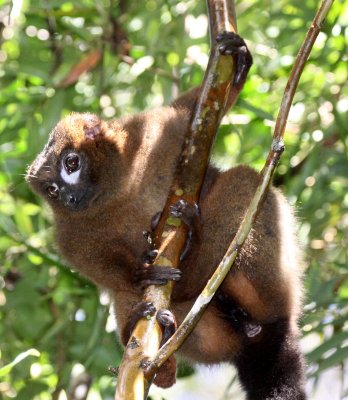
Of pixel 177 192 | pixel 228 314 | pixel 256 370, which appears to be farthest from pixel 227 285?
pixel 177 192

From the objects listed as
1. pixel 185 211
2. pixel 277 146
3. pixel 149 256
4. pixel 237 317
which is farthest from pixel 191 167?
pixel 237 317

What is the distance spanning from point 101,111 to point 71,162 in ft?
5.01

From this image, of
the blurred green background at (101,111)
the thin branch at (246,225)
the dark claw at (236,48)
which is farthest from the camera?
the blurred green background at (101,111)

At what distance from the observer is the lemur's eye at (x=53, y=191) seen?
4113mm

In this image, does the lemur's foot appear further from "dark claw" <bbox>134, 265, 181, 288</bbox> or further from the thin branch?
the thin branch

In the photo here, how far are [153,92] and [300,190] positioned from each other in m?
1.48

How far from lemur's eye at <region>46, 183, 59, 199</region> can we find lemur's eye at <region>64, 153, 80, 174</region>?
0.10 metres

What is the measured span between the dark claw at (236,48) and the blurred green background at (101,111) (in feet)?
1.92

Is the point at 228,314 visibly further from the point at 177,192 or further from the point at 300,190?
the point at 300,190

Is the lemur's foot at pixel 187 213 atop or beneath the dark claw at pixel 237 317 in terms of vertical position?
atop

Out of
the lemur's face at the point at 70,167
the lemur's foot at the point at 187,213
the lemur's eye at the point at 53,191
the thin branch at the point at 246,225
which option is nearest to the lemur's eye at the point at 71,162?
the lemur's face at the point at 70,167

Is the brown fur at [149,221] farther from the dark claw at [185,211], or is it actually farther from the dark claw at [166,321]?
the dark claw at [166,321]

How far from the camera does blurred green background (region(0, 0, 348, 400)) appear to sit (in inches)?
188

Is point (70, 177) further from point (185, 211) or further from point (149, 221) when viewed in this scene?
point (185, 211)
